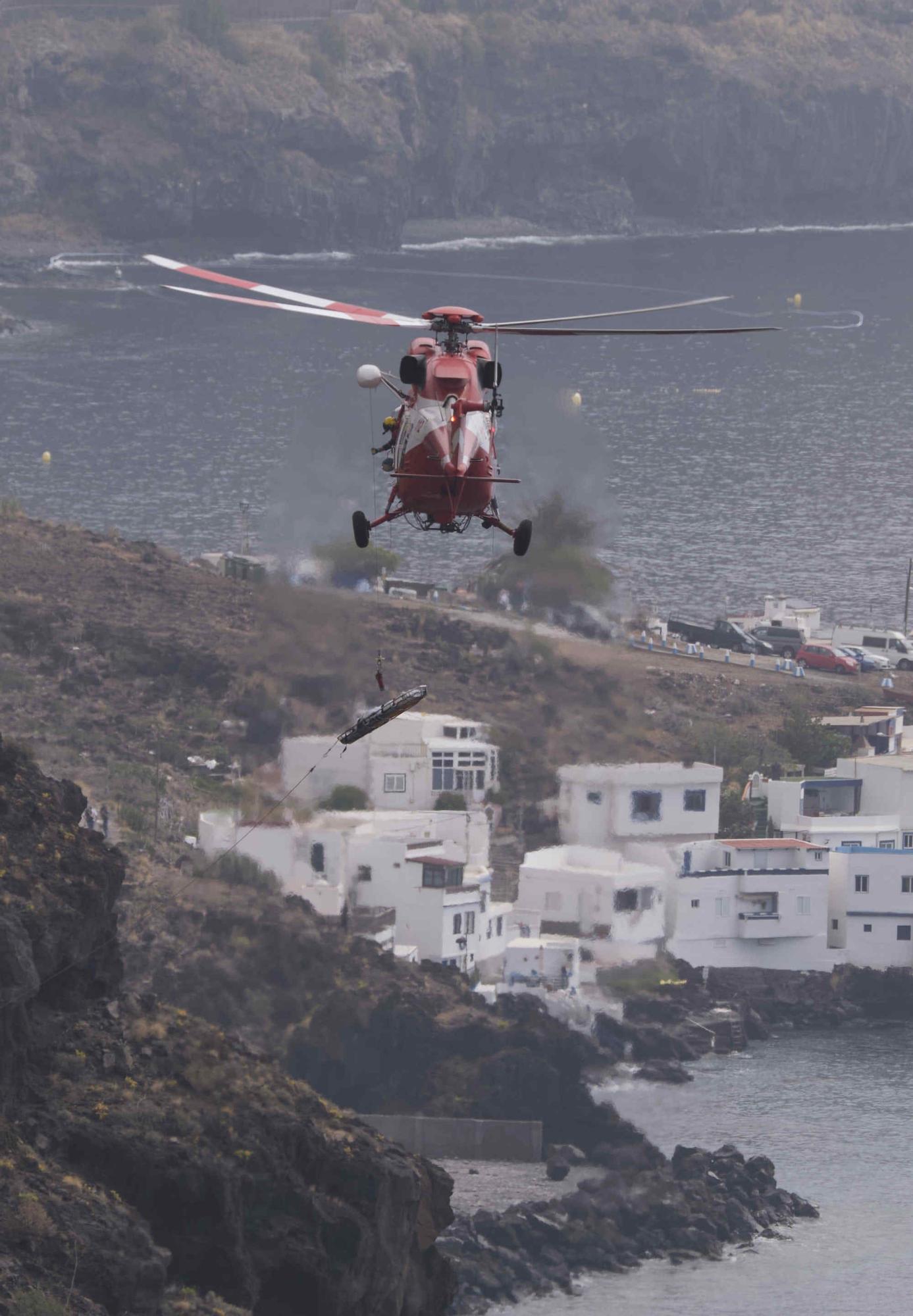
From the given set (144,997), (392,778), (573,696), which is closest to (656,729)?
(573,696)

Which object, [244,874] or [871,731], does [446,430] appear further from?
[871,731]

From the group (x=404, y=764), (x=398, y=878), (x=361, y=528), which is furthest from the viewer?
(x=404, y=764)

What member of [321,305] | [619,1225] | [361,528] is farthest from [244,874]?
[361,528]

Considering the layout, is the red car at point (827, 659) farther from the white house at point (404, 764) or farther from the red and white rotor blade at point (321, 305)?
the red and white rotor blade at point (321, 305)

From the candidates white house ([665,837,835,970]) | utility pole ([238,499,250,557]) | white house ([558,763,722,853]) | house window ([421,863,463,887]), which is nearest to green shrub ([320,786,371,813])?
house window ([421,863,463,887])

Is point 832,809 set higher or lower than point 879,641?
lower

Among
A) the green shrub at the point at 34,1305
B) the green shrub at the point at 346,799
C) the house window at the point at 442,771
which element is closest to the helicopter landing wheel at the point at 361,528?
the green shrub at the point at 34,1305

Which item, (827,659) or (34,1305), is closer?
(34,1305)

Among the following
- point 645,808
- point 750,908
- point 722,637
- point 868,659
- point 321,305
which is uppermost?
point 722,637
